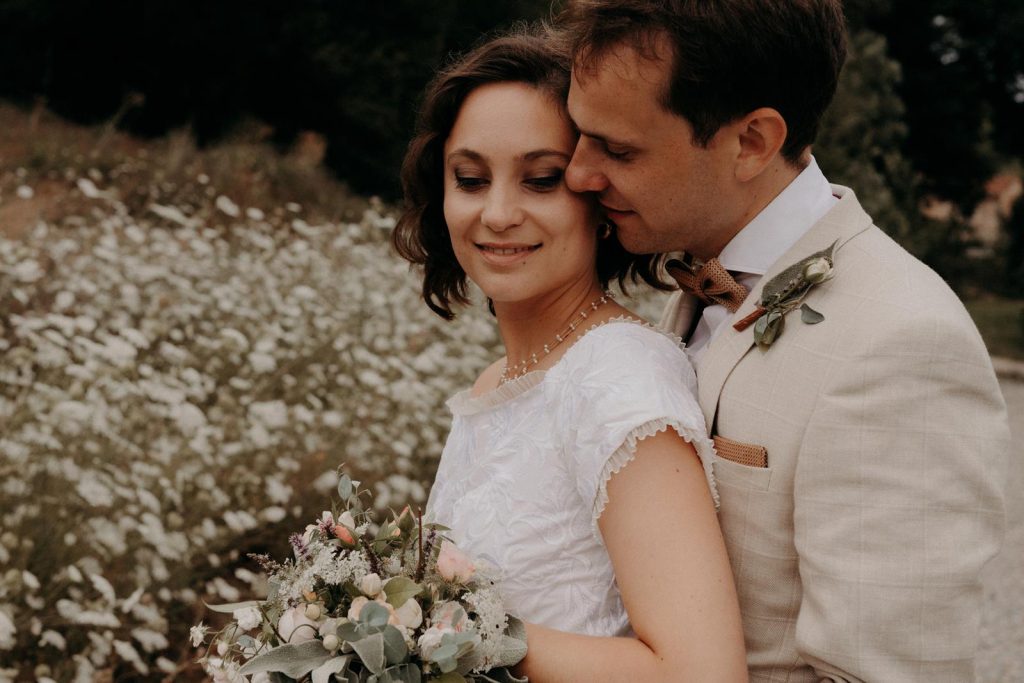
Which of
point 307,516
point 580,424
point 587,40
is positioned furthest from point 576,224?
point 307,516

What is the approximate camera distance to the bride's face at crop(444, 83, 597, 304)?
2434mm

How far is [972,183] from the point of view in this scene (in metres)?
27.3

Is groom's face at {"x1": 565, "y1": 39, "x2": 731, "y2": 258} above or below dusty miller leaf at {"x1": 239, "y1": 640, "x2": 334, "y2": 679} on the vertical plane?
above

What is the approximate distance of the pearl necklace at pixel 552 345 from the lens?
2553mm

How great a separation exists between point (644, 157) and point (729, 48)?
311mm

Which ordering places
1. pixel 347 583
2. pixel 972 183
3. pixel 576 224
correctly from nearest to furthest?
pixel 347 583 < pixel 576 224 < pixel 972 183

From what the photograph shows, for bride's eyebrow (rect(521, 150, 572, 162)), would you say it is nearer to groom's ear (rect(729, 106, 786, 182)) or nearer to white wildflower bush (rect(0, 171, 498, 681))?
groom's ear (rect(729, 106, 786, 182))

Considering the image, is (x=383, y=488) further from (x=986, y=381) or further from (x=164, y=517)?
(x=986, y=381)

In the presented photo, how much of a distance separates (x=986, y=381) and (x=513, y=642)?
101 centimetres

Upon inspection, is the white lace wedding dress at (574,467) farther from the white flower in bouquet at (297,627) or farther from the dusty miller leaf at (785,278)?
the white flower in bouquet at (297,627)

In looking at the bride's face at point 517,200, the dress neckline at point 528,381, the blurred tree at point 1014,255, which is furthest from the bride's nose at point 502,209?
the blurred tree at point 1014,255

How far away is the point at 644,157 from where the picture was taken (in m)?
2.29

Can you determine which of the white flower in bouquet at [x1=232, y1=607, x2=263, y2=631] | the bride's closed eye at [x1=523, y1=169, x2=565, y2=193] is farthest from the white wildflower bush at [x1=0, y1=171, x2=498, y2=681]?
the bride's closed eye at [x1=523, y1=169, x2=565, y2=193]

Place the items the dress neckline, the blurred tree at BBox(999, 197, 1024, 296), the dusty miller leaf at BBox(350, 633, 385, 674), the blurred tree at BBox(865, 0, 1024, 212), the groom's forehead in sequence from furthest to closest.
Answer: the blurred tree at BBox(865, 0, 1024, 212) < the blurred tree at BBox(999, 197, 1024, 296) < the dress neckline < the groom's forehead < the dusty miller leaf at BBox(350, 633, 385, 674)
